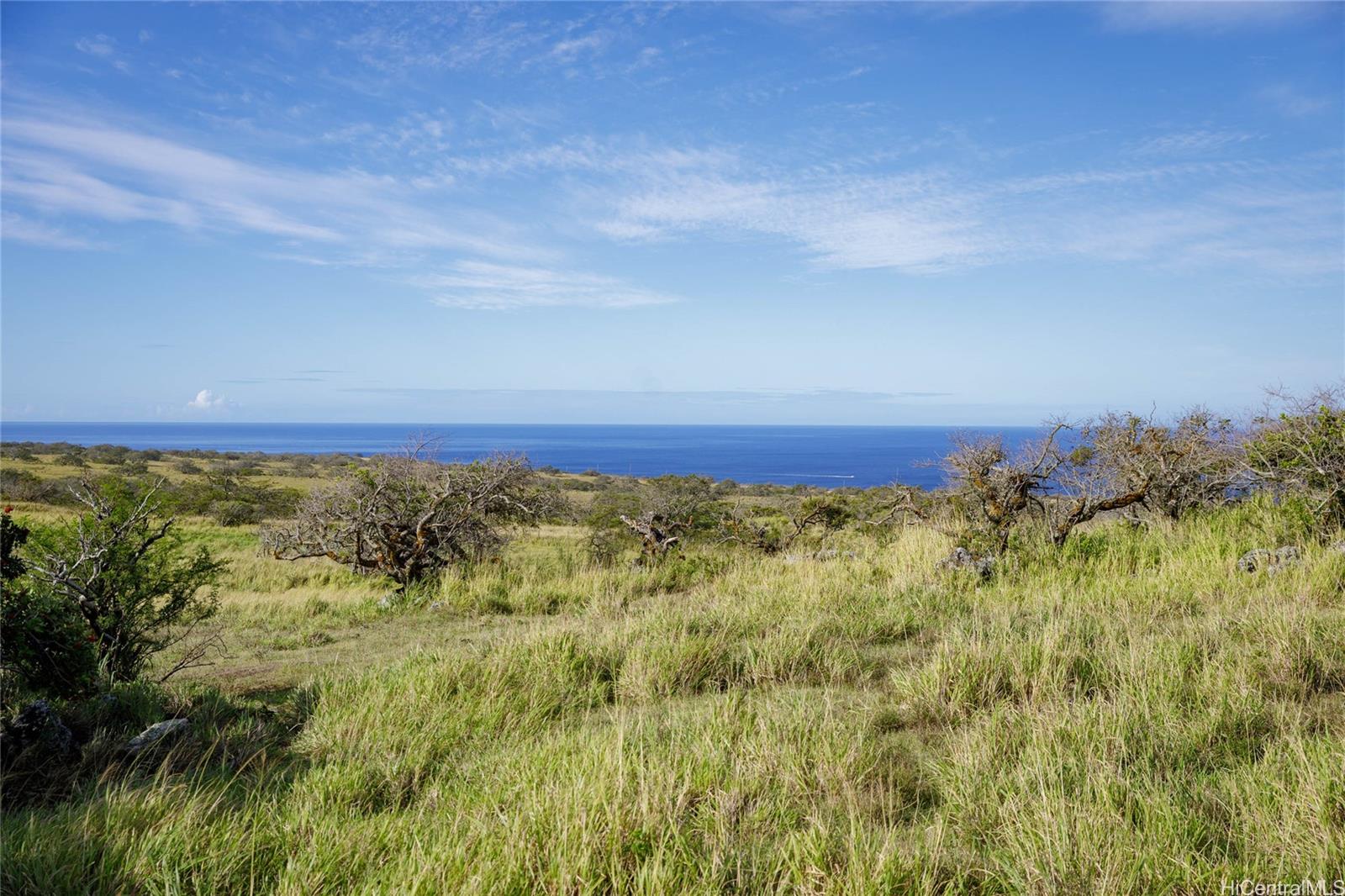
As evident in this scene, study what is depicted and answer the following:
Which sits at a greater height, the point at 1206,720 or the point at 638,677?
the point at 1206,720

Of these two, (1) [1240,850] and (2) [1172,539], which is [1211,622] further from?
(2) [1172,539]

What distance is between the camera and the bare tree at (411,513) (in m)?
14.1

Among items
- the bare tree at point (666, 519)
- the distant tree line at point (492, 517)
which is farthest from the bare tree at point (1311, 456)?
the bare tree at point (666, 519)

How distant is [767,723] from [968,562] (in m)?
5.94

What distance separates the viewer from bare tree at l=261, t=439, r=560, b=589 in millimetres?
14086

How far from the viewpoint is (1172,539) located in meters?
9.75

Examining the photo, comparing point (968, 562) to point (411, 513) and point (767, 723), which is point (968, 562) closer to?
point (767, 723)

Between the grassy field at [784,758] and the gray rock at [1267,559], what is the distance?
0.56 feet

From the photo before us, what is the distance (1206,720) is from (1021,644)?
1.42 metres

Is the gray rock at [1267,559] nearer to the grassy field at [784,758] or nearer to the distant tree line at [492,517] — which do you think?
the grassy field at [784,758]

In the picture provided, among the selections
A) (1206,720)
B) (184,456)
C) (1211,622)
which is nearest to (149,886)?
(1206,720)

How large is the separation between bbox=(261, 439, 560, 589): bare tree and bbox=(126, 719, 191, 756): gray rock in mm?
8671

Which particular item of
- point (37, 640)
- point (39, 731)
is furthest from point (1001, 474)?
point (37, 640)

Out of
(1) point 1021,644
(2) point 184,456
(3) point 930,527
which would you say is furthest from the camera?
(2) point 184,456
